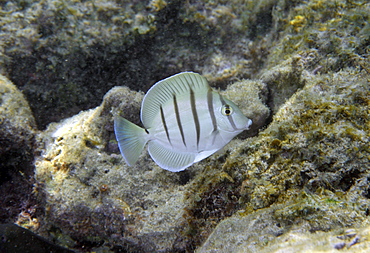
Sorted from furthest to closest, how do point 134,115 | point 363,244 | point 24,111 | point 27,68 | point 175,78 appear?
point 27,68, point 24,111, point 134,115, point 175,78, point 363,244

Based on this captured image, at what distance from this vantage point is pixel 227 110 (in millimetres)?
1789

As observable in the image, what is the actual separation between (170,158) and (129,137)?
398 mm

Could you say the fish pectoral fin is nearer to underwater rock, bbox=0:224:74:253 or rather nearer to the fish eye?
the fish eye

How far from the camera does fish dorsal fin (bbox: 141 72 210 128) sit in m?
1.83

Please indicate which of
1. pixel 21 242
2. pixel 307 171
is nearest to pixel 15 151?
pixel 21 242

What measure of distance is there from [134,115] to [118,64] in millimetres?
1577

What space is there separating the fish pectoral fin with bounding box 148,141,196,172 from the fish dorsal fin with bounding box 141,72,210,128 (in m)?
0.22

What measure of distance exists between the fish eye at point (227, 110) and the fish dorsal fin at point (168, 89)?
204 millimetres

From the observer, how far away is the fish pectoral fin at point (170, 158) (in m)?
1.96

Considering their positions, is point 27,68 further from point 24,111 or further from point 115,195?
point 115,195

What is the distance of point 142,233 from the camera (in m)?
2.60

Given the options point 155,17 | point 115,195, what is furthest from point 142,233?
point 155,17

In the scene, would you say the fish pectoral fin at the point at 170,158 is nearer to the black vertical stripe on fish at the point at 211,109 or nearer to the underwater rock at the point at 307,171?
the black vertical stripe on fish at the point at 211,109

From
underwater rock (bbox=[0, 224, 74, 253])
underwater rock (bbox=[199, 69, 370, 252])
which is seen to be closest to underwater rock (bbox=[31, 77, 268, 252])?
underwater rock (bbox=[0, 224, 74, 253])
